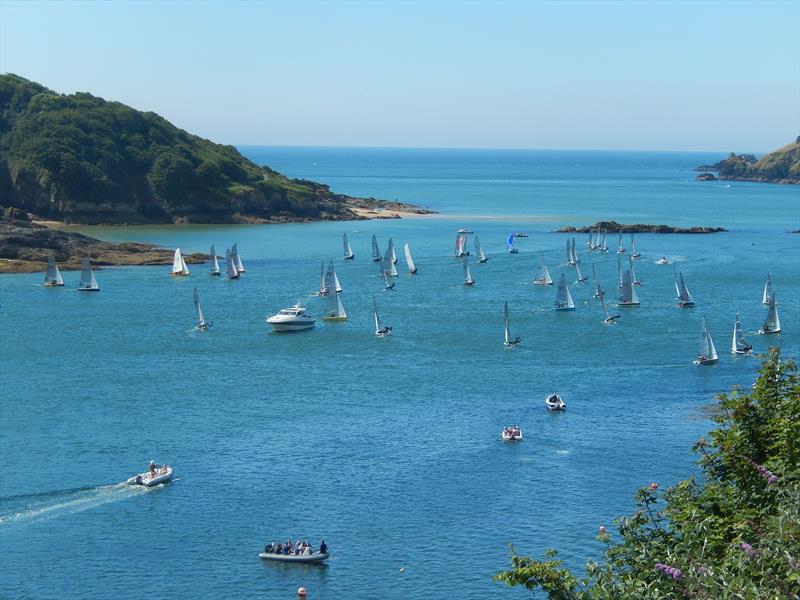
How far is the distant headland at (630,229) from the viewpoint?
173375 mm

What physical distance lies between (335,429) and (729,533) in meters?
39.3

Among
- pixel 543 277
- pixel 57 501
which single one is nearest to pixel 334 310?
pixel 543 277

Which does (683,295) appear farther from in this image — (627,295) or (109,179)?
(109,179)

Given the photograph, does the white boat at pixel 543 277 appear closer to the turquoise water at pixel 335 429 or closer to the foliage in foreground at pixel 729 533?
the turquoise water at pixel 335 429

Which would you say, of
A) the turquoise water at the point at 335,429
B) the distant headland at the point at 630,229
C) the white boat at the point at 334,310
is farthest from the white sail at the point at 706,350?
the distant headland at the point at 630,229

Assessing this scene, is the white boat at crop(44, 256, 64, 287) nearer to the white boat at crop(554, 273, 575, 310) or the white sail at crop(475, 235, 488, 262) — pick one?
the white sail at crop(475, 235, 488, 262)

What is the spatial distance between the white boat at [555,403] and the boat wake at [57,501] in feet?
79.7

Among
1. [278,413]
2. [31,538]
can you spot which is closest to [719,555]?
[31,538]

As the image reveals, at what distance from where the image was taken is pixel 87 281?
116 meters

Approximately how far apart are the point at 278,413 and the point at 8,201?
12263cm

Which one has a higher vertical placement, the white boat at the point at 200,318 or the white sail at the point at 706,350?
the white boat at the point at 200,318

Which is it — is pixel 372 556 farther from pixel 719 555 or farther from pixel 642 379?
pixel 642 379

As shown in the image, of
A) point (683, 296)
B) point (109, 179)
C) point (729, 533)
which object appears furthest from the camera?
point (109, 179)

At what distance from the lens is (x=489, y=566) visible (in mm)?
45500
